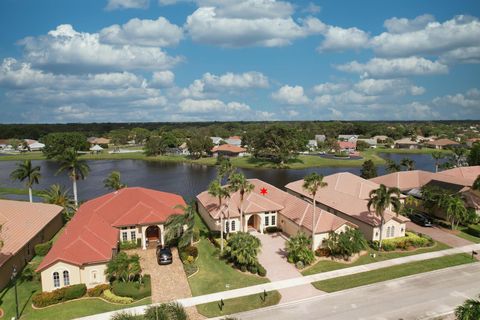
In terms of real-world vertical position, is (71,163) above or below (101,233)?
above

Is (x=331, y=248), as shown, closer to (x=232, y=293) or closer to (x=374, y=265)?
(x=374, y=265)

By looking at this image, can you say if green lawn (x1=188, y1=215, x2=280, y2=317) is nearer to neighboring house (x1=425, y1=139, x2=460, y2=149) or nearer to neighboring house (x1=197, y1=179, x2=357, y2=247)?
neighboring house (x1=197, y1=179, x2=357, y2=247)

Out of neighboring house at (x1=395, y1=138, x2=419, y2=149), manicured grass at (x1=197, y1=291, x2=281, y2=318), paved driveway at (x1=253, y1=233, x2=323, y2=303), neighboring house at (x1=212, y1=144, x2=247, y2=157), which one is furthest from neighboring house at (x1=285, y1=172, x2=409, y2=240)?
neighboring house at (x1=395, y1=138, x2=419, y2=149)

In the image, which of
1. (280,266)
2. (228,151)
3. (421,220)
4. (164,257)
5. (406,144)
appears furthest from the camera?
(406,144)

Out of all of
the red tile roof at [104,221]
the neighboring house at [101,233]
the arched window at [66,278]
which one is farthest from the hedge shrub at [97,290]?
the red tile roof at [104,221]

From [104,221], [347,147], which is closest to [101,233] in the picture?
[104,221]

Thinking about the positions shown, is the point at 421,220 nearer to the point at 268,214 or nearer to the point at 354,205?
the point at 354,205

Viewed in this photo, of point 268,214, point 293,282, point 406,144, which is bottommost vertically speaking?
point 293,282
